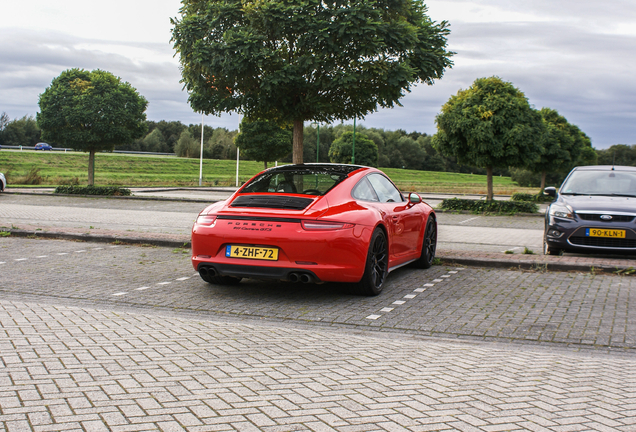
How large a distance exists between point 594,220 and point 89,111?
20.5 m

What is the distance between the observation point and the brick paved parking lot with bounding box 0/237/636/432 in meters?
3.07

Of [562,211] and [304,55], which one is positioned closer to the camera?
[562,211]

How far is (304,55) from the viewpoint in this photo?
1109 centimetres

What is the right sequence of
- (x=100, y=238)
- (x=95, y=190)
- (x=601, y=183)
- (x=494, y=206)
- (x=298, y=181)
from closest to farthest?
(x=298, y=181), (x=601, y=183), (x=100, y=238), (x=494, y=206), (x=95, y=190)

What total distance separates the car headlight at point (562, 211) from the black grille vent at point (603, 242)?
38 centimetres

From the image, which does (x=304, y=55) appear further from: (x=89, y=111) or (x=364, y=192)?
(x=89, y=111)

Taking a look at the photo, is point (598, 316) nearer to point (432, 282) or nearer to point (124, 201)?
point (432, 282)

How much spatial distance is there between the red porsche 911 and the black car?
3.75 meters

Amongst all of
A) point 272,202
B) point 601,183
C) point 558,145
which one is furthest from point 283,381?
point 558,145

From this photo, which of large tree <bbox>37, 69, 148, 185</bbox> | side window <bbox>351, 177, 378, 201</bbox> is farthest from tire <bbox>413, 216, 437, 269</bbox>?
large tree <bbox>37, 69, 148, 185</bbox>

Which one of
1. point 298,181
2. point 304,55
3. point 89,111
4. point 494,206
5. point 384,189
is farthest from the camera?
point 89,111

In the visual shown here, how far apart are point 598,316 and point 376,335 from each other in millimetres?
2341

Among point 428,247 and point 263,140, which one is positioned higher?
point 263,140

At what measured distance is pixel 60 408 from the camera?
3.03 meters
